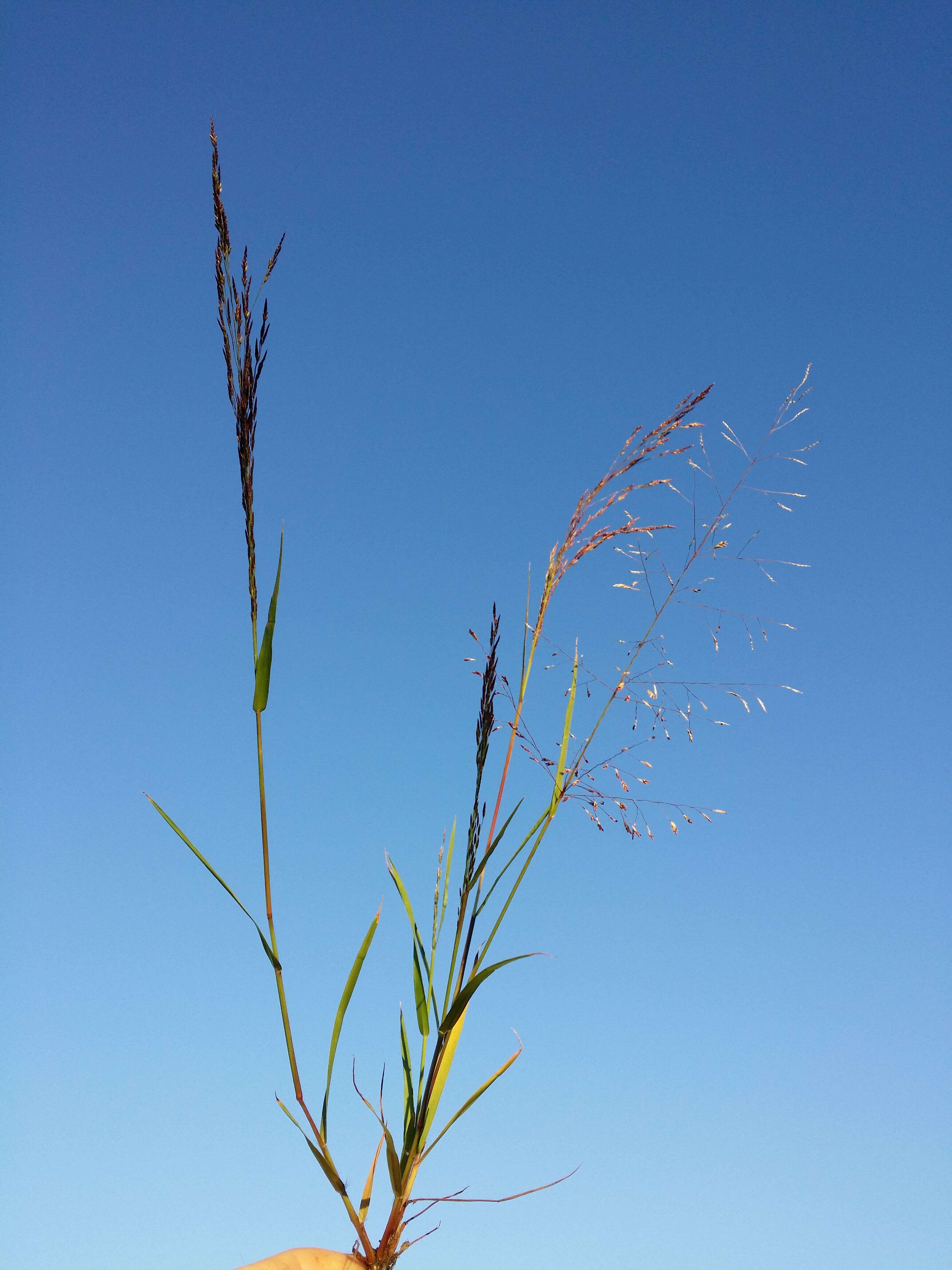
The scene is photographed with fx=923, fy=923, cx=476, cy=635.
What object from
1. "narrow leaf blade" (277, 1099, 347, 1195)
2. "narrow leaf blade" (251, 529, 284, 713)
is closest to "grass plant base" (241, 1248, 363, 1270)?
"narrow leaf blade" (277, 1099, 347, 1195)

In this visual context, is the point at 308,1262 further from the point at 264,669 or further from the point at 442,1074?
the point at 264,669

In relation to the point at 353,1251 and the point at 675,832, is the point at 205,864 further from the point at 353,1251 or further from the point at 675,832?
the point at 675,832

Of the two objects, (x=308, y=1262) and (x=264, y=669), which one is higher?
(x=264, y=669)

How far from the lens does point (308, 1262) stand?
3.51ft

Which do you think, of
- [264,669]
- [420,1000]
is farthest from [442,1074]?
[264,669]

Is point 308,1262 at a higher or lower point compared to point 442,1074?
lower

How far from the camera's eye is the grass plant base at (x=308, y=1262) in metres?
1.04

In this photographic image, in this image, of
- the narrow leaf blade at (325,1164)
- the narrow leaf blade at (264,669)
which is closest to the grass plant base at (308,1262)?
the narrow leaf blade at (325,1164)

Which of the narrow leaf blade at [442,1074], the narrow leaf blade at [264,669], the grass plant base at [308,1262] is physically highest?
the narrow leaf blade at [264,669]

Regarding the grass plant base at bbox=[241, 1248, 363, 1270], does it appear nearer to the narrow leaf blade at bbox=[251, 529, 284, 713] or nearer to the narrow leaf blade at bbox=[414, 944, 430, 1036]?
the narrow leaf blade at bbox=[414, 944, 430, 1036]

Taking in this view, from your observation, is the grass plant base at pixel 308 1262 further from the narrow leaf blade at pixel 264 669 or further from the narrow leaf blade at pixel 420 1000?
the narrow leaf blade at pixel 264 669

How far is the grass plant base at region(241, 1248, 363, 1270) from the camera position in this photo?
1.04 metres

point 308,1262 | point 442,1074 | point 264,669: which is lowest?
point 308,1262

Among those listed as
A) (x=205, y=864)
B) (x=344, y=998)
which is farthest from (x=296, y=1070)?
(x=205, y=864)
